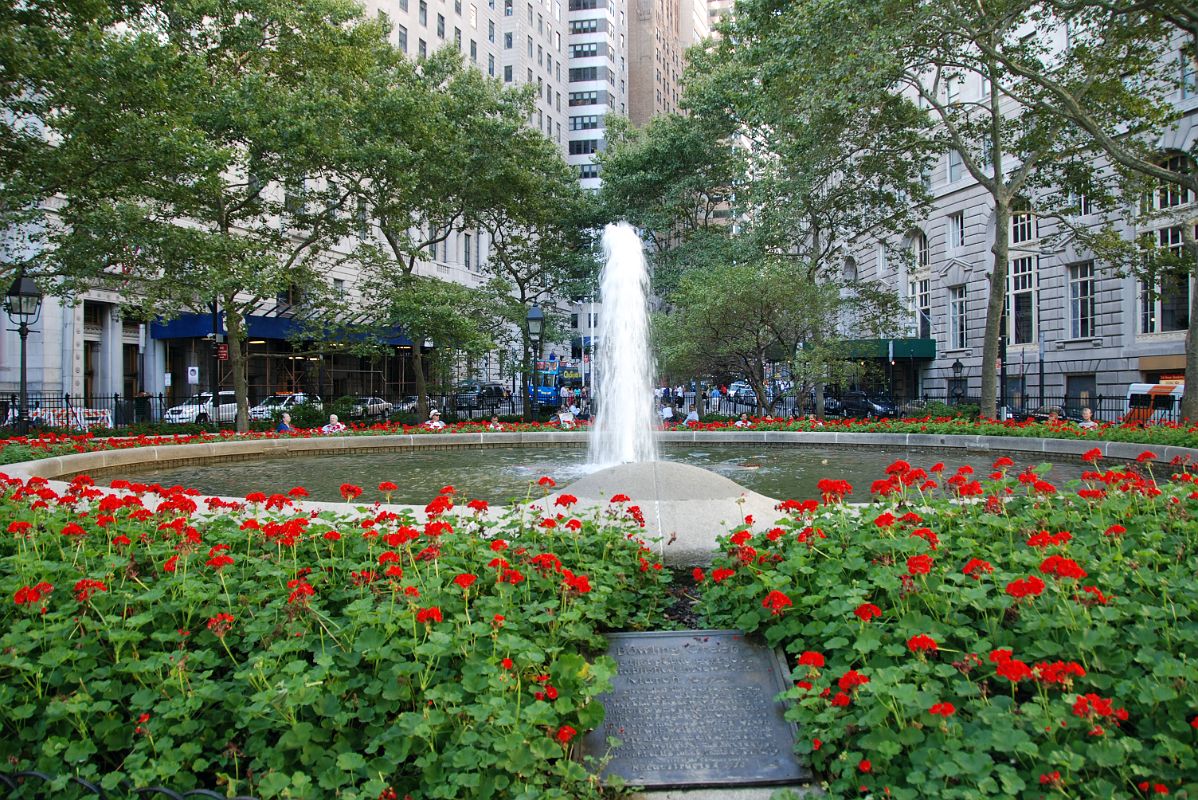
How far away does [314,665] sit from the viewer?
3.72 meters

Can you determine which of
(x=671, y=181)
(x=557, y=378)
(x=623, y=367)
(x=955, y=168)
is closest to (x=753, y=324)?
(x=623, y=367)

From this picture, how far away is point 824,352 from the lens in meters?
23.4

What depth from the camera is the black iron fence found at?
3.05 metres

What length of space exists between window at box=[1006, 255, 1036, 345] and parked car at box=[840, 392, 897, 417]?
23.6 ft

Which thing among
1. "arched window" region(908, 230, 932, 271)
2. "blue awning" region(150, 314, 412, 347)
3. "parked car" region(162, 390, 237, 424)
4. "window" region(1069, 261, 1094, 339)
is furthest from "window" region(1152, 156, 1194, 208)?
"parked car" region(162, 390, 237, 424)

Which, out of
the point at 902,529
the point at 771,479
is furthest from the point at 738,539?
the point at 771,479

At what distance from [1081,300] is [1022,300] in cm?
386

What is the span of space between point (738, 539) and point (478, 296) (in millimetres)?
25943

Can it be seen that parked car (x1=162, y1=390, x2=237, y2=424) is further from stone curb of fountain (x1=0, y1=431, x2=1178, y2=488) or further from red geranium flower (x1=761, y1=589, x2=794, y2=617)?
red geranium flower (x1=761, y1=589, x2=794, y2=617)

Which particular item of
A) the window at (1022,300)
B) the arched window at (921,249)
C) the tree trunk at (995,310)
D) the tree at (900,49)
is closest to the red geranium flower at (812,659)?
the tree at (900,49)

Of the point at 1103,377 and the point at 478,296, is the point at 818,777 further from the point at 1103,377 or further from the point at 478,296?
the point at 1103,377

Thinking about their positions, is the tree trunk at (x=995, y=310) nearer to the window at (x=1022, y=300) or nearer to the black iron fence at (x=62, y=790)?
the window at (x=1022, y=300)

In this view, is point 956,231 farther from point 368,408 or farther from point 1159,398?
point 368,408

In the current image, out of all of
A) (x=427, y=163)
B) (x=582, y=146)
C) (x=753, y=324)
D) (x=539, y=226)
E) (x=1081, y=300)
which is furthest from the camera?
(x=582, y=146)
